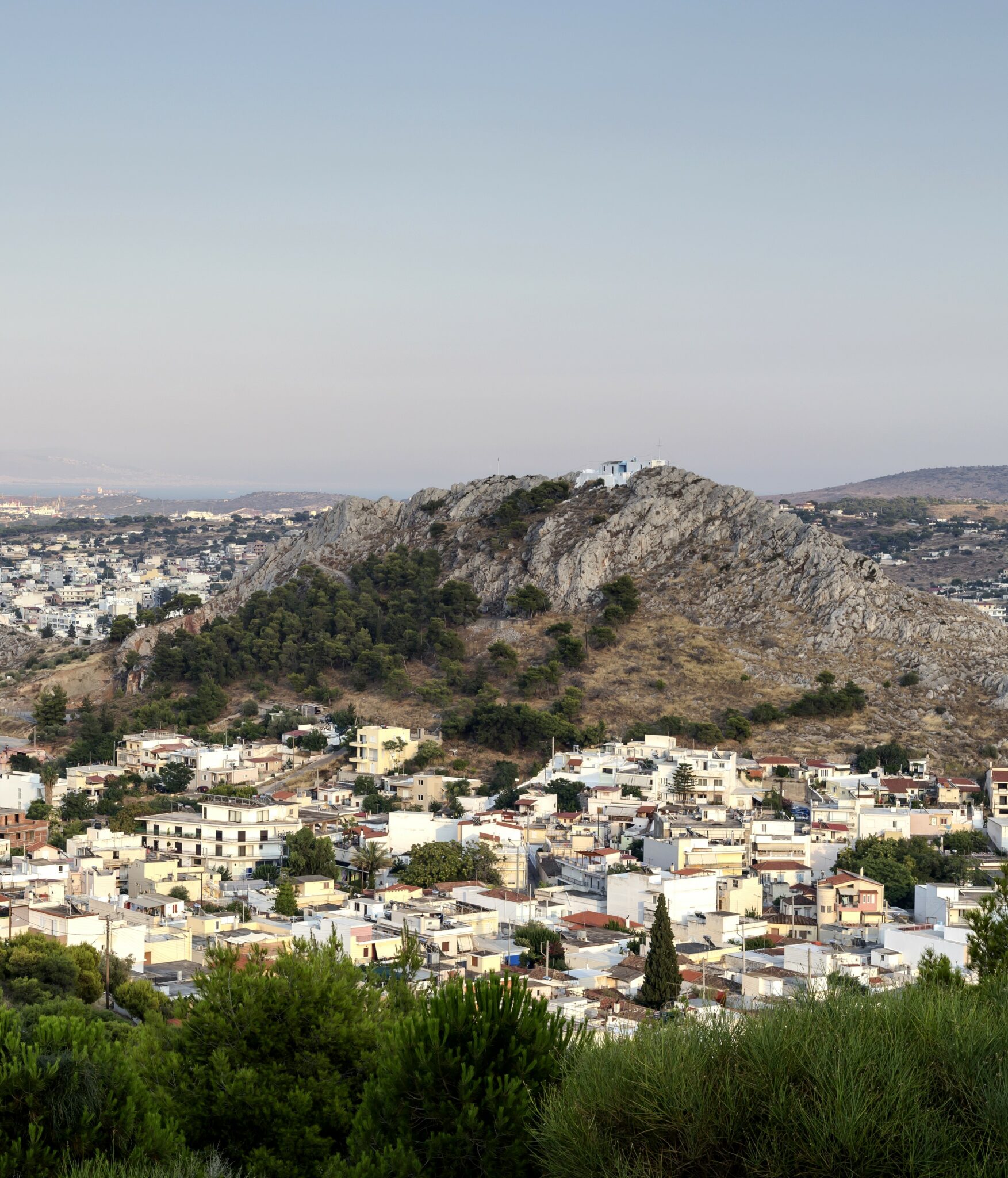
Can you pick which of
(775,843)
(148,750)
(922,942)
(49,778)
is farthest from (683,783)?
(49,778)

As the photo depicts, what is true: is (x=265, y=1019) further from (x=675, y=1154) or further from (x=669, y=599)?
(x=669, y=599)

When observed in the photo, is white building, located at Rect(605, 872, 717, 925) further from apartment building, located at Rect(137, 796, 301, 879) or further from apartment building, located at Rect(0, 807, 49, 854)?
apartment building, located at Rect(0, 807, 49, 854)

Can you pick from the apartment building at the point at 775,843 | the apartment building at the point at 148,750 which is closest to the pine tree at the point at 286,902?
the apartment building at the point at 775,843

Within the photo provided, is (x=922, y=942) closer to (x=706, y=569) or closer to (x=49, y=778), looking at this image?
(x=49, y=778)

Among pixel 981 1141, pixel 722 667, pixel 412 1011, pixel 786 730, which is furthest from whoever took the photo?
pixel 722 667

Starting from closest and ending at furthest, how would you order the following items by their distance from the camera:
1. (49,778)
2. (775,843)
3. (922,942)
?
(922,942), (775,843), (49,778)

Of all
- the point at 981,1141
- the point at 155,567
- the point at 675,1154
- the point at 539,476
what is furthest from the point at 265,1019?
the point at 155,567

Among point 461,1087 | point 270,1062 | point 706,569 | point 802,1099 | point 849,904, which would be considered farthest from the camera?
point 706,569

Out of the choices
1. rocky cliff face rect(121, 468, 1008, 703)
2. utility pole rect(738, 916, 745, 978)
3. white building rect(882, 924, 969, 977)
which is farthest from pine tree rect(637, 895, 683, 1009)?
rocky cliff face rect(121, 468, 1008, 703)
